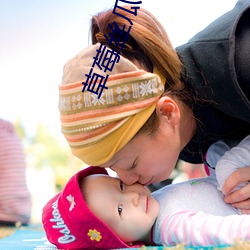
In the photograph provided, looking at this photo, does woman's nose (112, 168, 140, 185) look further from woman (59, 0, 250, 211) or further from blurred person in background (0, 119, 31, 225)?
blurred person in background (0, 119, 31, 225)

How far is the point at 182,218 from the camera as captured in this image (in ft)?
3.21

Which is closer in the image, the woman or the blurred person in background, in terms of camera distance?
the woman

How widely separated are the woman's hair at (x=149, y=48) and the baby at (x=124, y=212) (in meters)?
0.16

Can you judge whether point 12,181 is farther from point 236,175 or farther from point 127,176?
point 236,175

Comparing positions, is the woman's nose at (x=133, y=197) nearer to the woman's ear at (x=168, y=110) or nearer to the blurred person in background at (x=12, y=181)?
the woman's ear at (x=168, y=110)

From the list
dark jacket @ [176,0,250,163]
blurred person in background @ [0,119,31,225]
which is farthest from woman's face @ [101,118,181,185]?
blurred person in background @ [0,119,31,225]

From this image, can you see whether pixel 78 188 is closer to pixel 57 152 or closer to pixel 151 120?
pixel 151 120

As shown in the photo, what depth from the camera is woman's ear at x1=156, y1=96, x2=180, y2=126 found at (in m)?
1.03

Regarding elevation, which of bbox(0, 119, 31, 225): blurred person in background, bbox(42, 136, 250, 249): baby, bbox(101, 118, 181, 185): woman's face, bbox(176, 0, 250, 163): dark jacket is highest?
bbox(176, 0, 250, 163): dark jacket

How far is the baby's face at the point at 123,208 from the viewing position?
1020mm

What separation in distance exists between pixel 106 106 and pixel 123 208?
23cm

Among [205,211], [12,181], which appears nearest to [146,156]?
[205,211]

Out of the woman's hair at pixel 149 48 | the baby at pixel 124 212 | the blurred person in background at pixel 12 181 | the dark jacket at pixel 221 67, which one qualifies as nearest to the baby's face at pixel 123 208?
the baby at pixel 124 212

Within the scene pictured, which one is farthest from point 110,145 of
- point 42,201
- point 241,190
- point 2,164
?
point 42,201
